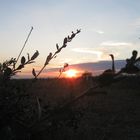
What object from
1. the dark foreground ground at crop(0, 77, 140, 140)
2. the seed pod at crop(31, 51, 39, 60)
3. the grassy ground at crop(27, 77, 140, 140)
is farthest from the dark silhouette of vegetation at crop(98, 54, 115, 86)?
the seed pod at crop(31, 51, 39, 60)

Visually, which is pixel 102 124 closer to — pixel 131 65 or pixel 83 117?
pixel 83 117

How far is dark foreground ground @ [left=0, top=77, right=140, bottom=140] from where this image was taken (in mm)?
2035

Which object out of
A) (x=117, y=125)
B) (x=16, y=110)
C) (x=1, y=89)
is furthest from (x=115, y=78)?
(x=117, y=125)

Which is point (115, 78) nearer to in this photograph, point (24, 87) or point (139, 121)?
point (24, 87)

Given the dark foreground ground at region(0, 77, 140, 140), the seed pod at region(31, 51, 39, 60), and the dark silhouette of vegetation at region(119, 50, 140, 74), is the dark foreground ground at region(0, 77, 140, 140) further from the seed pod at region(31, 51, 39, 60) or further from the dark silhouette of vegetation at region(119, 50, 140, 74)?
the seed pod at region(31, 51, 39, 60)

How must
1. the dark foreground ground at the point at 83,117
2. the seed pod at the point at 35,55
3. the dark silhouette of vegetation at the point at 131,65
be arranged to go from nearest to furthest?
1. the dark silhouette of vegetation at the point at 131,65
2. the dark foreground ground at the point at 83,117
3. the seed pod at the point at 35,55

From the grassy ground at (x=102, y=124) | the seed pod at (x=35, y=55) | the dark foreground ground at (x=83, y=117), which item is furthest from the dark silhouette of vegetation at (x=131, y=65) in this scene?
the seed pod at (x=35, y=55)

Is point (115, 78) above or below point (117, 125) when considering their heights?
above

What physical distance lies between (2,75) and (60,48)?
40 centimetres

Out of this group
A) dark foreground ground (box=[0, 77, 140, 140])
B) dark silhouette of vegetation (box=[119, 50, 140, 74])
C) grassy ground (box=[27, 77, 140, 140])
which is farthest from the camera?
grassy ground (box=[27, 77, 140, 140])

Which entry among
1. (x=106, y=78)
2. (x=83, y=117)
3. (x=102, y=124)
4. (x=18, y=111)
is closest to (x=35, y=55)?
(x=18, y=111)

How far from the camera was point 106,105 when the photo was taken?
1362 centimetres

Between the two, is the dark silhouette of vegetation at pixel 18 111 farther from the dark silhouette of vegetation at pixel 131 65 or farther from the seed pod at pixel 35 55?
the dark silhouette of vegetation at pixel 131 65

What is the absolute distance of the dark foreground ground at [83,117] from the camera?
6.68 ft
